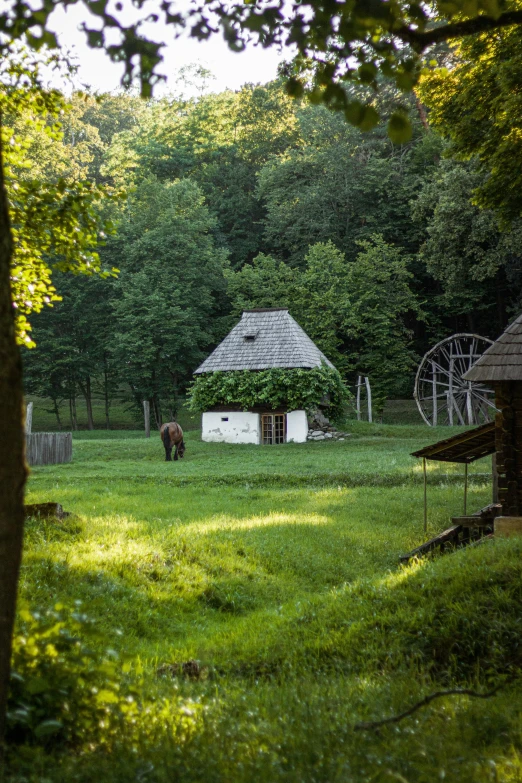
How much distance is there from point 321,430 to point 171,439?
8865 mm

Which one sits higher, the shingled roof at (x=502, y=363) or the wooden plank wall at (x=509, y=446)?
the shingled roof at (x=502, y=363)

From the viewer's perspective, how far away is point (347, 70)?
15.6 feet

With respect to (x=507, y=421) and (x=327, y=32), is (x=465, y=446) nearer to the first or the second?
(x=507, y=421)

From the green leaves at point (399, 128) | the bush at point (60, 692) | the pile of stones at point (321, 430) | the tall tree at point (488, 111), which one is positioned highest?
the tall tree at point (488, 111)

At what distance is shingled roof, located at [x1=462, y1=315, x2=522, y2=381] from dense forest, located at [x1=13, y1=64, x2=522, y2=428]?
26.1m

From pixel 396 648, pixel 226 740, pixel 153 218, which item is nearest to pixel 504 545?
pixel 396 648

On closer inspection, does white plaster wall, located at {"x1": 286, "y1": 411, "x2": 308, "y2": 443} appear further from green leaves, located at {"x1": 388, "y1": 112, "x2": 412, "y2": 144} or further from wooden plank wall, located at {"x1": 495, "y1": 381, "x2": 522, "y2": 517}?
green leaves, located at {"x1": 388, "y1": 112, "x2": 412, "y2": 144}

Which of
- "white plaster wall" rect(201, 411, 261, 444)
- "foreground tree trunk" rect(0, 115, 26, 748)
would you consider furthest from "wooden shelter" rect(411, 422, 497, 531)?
"white plaster wall" rect(201, 411, 261, 444)

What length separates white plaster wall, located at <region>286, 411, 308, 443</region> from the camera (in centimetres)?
3472

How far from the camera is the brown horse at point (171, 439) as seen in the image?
28.5m

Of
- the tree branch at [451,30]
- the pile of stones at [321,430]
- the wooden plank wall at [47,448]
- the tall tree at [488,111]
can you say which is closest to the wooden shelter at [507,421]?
the tall tree at [488,111]

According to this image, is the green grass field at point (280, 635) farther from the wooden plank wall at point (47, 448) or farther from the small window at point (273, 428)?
the small window at point (273, 428)

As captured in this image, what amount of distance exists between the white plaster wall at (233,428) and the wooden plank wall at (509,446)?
23.8 meters

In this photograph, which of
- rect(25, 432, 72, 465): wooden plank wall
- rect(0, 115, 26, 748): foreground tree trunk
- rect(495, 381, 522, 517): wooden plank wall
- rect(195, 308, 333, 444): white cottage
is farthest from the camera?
rect(195, 308, 333, 444): white cottage
